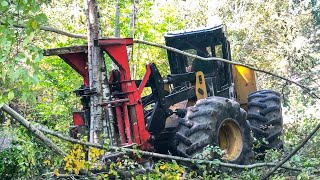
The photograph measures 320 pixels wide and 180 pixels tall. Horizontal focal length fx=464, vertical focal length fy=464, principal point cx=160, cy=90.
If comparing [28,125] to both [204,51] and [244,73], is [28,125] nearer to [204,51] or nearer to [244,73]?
[204,51]

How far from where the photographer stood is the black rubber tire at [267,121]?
864 cm

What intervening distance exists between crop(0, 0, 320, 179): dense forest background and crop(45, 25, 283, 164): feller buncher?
47 cm

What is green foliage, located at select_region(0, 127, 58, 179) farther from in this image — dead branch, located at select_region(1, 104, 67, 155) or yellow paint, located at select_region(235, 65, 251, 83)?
yellow paint, located at select_region(235, 65, 251, 83)

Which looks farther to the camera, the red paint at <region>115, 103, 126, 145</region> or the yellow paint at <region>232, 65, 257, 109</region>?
the yellow paint at <region>232, 65, 257, 109</region>

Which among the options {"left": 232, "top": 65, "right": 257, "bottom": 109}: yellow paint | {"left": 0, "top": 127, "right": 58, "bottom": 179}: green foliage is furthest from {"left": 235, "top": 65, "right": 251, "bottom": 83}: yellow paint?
{"left": 0, "top": 127, "right": 58, "bottom": 179}: green foliage

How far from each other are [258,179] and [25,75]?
12.7 feet

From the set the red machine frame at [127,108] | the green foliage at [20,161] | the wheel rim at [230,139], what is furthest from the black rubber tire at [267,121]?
the green foliage at [20,161]

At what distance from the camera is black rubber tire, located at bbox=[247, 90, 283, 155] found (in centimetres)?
864

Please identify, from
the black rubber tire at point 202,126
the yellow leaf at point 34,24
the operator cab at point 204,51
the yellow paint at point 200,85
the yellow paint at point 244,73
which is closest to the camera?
the yellow leaf at point 34,24

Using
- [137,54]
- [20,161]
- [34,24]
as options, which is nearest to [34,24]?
[34,24]

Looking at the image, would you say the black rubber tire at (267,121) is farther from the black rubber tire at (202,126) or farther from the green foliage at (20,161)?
the green foliage at (20,161)

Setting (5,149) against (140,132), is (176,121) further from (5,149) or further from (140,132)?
(5,149)

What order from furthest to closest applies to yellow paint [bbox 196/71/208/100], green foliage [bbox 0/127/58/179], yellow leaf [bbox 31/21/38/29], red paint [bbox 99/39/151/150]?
yellow paint [bbox 196/71/208/100], green foliage [bbox 0/127/58/179], red paint [bbox 99/39/151/150], yellow leaf [bbox 31/21/38/29]

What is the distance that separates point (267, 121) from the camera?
865 centimetres
